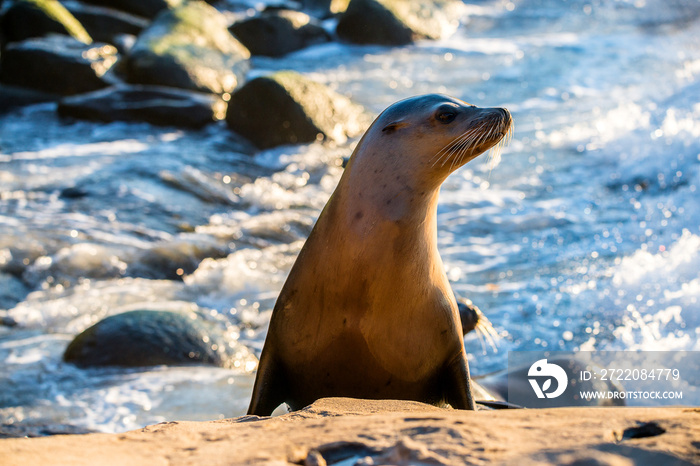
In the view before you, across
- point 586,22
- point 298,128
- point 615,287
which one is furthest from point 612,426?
point 586,22

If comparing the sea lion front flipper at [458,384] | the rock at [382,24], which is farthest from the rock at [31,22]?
the sea lion front flipper at [458,384]

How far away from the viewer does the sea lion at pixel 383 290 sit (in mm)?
3314

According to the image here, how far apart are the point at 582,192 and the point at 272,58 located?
9.92 m

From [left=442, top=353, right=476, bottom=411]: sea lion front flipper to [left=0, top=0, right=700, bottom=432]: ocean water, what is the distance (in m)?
1.90

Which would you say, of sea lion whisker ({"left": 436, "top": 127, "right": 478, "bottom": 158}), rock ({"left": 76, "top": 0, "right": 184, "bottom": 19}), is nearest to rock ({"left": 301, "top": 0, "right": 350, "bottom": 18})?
rock ({"left": 76, "top": 0, "right": 184, "bottom": 19})

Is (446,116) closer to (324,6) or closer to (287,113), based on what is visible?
(287,113)

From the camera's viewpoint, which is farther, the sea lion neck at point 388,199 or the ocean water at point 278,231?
the ocean water at point 278,231

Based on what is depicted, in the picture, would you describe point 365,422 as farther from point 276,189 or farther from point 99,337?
point 276,189

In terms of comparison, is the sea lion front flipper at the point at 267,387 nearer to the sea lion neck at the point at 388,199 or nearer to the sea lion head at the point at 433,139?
the sea lion neck at the point at 388,199

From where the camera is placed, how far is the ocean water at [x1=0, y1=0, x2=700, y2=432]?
18.6 feet

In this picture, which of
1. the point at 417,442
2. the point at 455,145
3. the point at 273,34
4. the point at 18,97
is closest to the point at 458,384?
the point at 455,145

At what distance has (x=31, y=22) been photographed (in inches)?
611

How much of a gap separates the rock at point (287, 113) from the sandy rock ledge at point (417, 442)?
9471mm

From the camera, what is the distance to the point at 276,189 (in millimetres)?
9883
